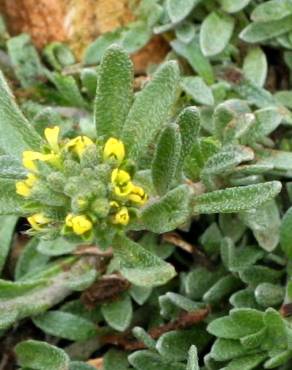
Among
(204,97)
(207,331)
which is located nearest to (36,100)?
(204,97)

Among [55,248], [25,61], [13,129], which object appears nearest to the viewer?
[13,129]

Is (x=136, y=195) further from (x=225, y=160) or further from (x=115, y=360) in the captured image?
(x=115, y=360)

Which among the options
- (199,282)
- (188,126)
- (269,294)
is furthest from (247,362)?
(188,126)

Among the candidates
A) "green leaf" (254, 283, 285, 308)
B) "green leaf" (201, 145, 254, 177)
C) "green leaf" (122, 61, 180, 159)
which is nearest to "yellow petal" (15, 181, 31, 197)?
"green leaf" (122, 61, 180, 159)

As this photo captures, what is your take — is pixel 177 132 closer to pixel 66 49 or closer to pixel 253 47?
pixel 253 47

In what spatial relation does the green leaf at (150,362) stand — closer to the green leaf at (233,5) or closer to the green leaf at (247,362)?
the green leaf at (247,362)

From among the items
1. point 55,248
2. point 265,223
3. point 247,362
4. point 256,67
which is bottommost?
point 247,362
